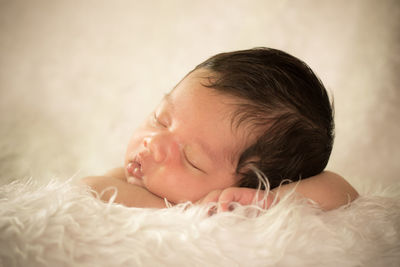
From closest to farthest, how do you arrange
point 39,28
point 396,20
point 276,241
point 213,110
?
point 276,241 < point 213,110 < point 396,20 < point 39,28

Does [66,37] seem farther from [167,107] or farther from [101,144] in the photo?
[167,107]

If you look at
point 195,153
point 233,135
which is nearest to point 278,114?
point 233,135

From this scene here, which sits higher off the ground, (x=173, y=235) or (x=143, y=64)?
(x=143, y=64)

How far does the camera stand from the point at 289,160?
33.8 inches

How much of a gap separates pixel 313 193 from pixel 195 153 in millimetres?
293

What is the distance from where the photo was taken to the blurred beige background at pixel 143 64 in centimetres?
137

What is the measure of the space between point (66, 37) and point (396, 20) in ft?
4.67

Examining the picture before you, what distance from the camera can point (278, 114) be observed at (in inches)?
33.3

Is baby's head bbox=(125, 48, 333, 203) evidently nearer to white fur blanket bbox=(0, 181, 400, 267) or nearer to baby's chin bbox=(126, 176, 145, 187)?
baby's chin bbox=(126, 176, 145, 187)

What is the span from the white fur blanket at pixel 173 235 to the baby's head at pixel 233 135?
0.16 metres

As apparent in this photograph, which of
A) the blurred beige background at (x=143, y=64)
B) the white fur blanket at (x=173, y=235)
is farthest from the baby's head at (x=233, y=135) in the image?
the blurred beige background at (x=143, y=64)

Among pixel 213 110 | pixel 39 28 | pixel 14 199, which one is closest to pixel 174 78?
pixel 39 28

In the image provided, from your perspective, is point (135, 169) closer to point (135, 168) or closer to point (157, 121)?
point (135, 168)

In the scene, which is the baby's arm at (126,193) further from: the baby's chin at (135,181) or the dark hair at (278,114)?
the dark hair at (278,114)
